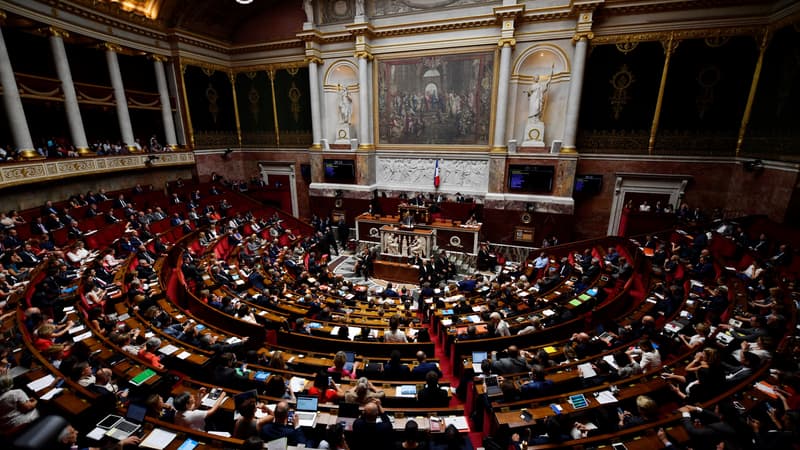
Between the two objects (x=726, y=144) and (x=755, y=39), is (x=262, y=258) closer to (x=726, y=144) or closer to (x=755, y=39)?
(x=726, y=144)

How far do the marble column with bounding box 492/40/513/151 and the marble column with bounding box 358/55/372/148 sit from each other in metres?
7.15

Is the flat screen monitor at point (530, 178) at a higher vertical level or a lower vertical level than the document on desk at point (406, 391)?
higher

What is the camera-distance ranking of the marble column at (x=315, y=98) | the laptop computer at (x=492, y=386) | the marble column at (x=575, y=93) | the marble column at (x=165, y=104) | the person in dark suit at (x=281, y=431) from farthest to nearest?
1. the marble column at (x=315, y=98)
2. the marble column at (x=165, y=104)
3. the marble column at (x=575, y=93)
4. the laptop computer at (x=492, y=386)
5. the person in dark suit at (x=281, y=431)

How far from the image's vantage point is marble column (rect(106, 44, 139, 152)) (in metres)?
16.6

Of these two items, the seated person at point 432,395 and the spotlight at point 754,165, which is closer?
the seated person at point 432,395

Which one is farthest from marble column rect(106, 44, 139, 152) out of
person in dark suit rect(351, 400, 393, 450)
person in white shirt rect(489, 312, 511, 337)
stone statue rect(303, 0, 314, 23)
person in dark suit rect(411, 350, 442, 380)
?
person in dark suit rect(351, 400, 393, 450)

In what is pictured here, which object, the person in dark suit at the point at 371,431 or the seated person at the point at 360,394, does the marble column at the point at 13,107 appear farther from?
the person in dark suit at the point at 371,431

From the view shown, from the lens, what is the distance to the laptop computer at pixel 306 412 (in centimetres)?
479

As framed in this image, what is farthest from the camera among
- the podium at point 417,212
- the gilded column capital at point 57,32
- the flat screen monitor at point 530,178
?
the podium at point 417,212

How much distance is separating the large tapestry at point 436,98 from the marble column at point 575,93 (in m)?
3.80

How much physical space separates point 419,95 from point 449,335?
48.8 ft

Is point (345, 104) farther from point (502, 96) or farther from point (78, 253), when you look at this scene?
point (78, 253)

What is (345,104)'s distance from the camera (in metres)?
20.5

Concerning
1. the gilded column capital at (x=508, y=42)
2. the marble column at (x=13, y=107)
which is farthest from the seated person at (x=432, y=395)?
the marble column at (x=13, y=107)
